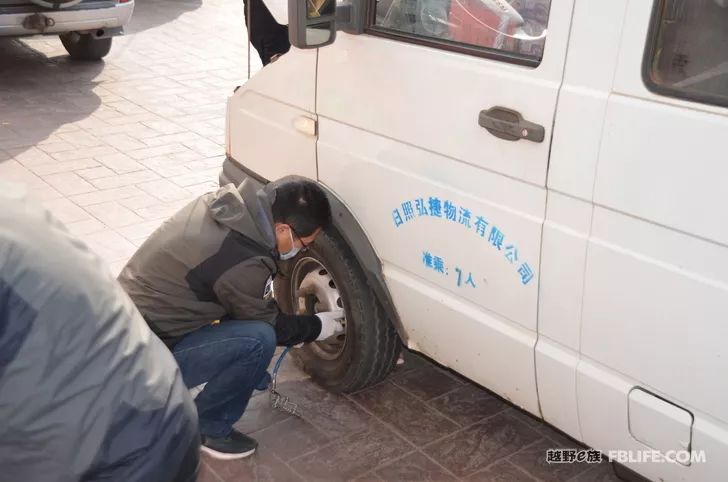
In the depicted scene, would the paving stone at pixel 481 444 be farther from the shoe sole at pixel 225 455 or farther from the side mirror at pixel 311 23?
the side mirror at pixel 311 23

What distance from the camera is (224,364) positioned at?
338 cm

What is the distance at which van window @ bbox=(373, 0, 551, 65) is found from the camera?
268 centimetres

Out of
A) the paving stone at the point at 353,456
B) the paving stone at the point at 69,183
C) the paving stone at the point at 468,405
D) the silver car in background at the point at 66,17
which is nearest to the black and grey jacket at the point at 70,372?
the paving stone at the point at 353,456

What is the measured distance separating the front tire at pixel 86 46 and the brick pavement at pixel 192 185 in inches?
5.5

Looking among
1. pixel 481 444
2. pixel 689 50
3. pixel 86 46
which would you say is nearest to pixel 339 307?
pixel 481 444

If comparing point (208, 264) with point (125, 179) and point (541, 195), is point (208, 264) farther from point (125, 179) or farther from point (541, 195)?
point (125, 179)

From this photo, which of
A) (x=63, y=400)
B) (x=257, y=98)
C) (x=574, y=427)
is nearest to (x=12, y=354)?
(x=63, y=400)

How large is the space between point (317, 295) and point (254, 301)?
1.77 ft

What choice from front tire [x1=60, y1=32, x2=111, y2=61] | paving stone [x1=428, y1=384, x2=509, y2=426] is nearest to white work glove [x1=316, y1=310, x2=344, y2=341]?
paving stone [x1=428, y1=384, x2=509, y2=426]

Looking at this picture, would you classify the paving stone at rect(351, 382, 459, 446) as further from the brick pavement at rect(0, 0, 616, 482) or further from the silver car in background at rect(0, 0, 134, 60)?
the silver car in background at rect(0, 0, 134, 60)

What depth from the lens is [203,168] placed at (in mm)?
6695

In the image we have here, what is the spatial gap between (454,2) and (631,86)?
32.2 inches

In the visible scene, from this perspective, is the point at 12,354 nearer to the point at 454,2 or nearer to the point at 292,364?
the point at 454,2

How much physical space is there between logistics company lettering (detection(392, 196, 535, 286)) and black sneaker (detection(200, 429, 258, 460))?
108 centimetres
